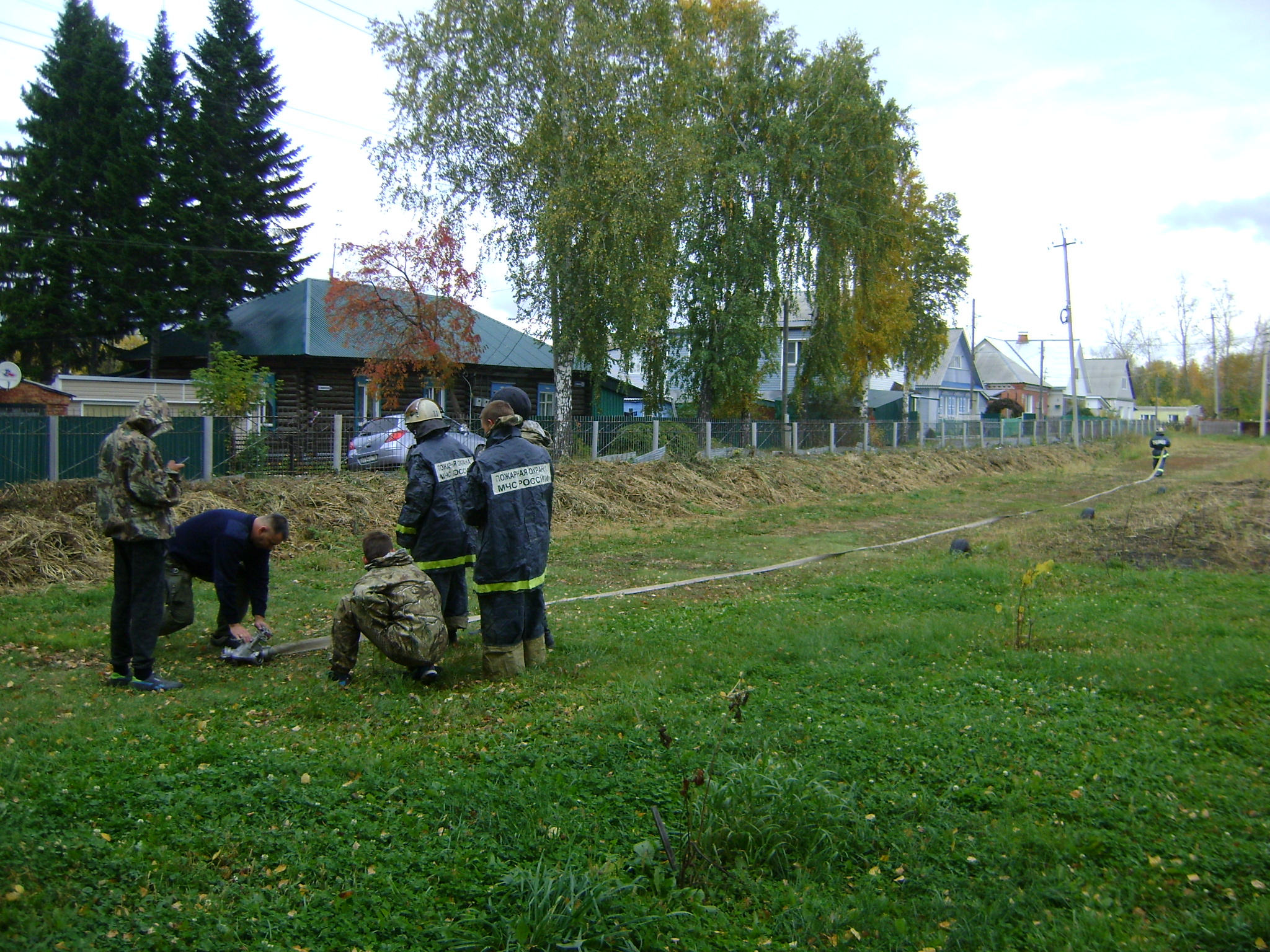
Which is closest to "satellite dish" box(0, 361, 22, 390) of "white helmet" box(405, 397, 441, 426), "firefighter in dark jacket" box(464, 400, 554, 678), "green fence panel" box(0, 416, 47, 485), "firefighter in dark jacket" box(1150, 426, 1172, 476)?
"green fence panel" box(0, 416, 47, 485)

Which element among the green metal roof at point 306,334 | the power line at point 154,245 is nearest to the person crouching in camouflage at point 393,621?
the green metal roof at point 306,334

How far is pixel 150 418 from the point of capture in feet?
19.1

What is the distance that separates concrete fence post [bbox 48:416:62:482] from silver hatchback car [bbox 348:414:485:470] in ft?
13.6

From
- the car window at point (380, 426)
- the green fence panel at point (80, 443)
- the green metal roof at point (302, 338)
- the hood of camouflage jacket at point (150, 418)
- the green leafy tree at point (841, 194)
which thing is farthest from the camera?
the green leafy tree at point (841, 194)

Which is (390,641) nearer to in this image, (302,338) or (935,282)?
(302,338)

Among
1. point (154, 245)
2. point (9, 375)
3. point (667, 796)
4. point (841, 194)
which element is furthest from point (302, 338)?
point (667, 796)

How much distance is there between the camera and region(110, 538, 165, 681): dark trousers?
568 centimetres

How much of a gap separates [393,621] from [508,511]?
102 cm

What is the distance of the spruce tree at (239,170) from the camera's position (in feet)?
101

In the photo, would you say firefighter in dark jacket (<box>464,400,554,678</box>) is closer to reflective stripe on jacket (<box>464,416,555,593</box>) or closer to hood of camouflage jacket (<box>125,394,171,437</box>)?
reflective stripe on jacket (<box>464,416,555,593</box>)

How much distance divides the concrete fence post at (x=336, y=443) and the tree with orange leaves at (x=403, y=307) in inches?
429

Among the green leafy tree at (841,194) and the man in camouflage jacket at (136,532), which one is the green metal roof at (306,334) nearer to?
the green leafy tree at (841,194)

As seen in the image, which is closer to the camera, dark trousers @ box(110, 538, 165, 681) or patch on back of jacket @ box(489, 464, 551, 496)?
dark trousers @ box(110, 538, 165, 681)

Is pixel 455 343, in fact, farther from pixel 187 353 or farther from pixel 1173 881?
pixel 1173 881
